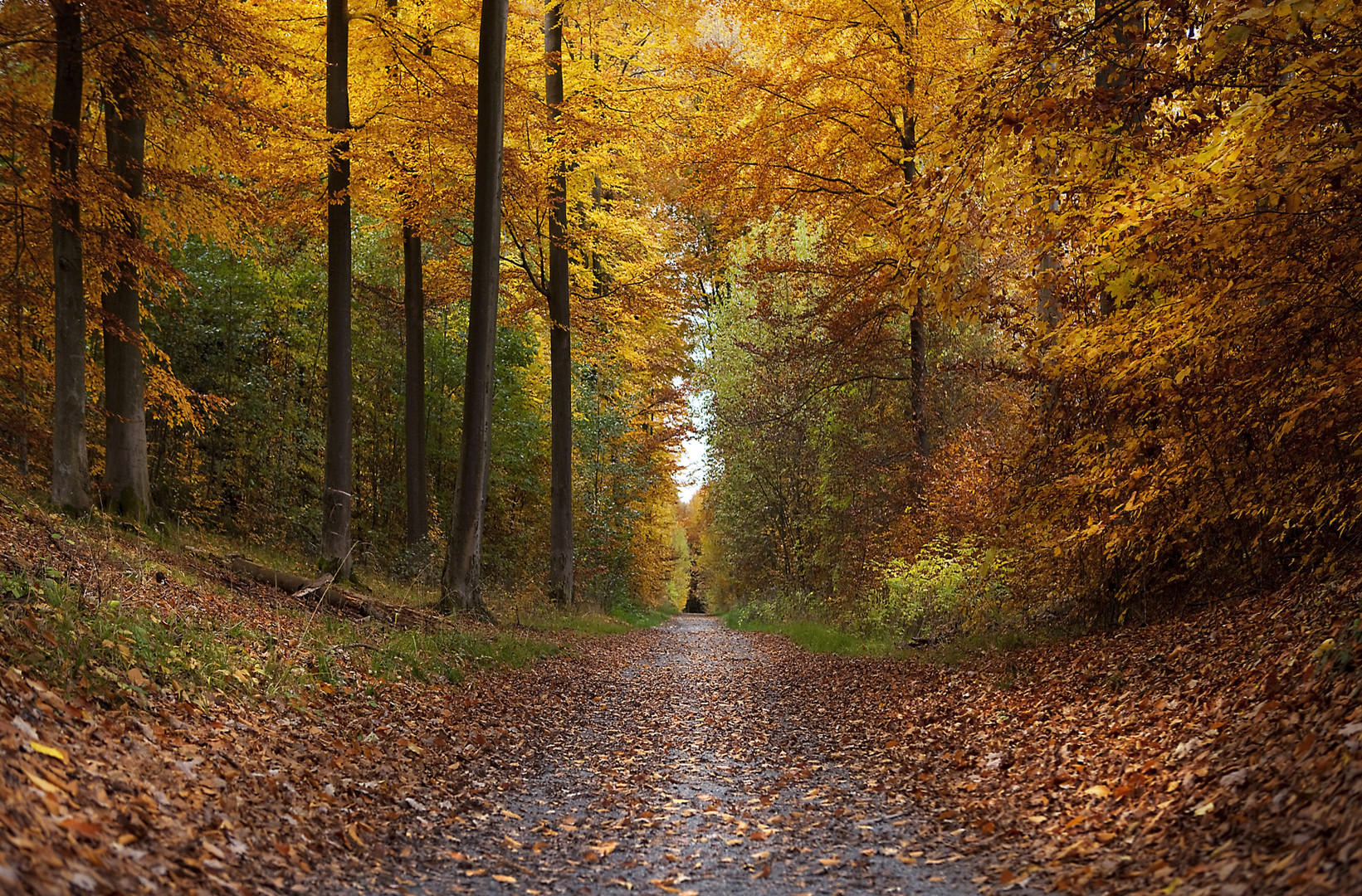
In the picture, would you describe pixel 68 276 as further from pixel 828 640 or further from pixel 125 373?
pixel 828 640

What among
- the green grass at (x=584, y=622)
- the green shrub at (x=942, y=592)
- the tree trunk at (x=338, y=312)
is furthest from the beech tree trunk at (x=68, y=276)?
the green shrub at (x=942, y=592)

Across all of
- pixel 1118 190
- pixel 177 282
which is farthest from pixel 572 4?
pixel 1118 190

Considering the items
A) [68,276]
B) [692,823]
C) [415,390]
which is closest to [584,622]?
[415,390]

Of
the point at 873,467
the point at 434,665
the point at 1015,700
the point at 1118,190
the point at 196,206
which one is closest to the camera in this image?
the point at 1118,190

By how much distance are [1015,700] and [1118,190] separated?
409 centimetres

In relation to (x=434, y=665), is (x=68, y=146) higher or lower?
higher

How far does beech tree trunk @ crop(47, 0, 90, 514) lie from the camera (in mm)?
9875

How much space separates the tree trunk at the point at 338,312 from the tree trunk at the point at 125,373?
238 centimetres

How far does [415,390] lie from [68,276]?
25.2 feet

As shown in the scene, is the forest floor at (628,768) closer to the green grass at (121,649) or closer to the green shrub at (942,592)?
the green grass at (121,649)

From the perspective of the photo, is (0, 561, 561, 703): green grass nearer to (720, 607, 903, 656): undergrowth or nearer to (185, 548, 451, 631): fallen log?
(185, 548, 451, 631): fallen log

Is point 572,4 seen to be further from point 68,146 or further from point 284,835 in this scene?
point 284,835

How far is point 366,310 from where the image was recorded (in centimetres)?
2114

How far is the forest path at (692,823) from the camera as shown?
15.2ft
